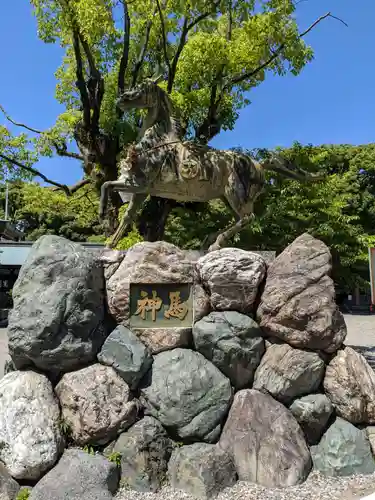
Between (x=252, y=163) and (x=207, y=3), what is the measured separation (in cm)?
659

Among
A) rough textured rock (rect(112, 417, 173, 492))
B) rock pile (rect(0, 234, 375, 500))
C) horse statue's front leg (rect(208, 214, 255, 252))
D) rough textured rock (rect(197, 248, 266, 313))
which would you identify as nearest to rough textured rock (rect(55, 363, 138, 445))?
rock pile (rect(0, 234, 375, 500))

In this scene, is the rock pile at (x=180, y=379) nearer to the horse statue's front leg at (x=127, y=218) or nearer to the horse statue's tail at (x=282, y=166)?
the horse statue's front leg at (x=127, y=218)

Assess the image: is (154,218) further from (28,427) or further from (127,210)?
(28,427)

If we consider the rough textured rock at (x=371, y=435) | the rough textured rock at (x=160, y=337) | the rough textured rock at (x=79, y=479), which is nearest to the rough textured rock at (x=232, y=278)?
the rough textured rock at (x=160, y=337)

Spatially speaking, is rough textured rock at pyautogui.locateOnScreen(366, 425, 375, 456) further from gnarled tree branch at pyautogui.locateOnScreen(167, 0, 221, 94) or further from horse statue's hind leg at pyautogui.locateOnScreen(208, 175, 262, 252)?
gnarled tree branch at pyautogui.locateOnScreen(167, 0, 221, 94)

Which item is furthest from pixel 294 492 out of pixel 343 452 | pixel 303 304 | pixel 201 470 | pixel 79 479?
pixel 79 479

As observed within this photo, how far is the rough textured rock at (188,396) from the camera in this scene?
396cm

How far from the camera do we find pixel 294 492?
11.8ft

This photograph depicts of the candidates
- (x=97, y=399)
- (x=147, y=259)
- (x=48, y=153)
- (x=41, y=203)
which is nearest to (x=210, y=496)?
(x=97, y=399)

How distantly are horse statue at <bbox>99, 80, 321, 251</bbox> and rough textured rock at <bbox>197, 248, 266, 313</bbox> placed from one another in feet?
3.12

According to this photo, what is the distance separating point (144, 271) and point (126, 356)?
34.9 inches

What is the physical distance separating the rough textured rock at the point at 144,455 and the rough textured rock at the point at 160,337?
73 cm

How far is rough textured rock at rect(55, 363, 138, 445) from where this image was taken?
3.79 metres

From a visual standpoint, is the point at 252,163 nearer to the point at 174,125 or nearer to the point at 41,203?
the point at 174,125
